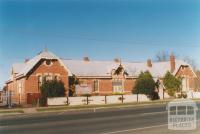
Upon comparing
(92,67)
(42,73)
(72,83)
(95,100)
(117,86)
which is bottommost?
(95,100)

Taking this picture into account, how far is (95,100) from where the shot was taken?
4641 cm

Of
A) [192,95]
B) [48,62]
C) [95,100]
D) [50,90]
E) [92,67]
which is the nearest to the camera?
[50,90]

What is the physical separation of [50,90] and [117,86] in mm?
15213

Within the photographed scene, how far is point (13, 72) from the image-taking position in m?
54.4

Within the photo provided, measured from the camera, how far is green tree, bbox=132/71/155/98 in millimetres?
51625

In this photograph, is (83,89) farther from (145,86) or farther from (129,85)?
(129,85)

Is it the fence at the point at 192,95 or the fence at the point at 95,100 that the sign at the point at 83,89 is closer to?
the fence at the point at 95,100

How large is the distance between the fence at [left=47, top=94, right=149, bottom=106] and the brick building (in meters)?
2.30

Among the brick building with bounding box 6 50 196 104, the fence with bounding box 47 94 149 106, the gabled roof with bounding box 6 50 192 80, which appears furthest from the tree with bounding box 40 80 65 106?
the gabled roof with bounding box 6 50 192 80

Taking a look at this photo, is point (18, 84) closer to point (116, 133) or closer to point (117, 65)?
point (117, 65)

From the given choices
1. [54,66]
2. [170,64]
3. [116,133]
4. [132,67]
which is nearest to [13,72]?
[54,66]

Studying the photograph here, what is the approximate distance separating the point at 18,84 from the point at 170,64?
27.3 metres

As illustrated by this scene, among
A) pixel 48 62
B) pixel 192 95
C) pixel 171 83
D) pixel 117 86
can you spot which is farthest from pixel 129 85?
pixel 48 62

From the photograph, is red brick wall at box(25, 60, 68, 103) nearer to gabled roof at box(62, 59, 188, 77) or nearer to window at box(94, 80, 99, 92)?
gabled roof at box(62, 59, 188, 77)
